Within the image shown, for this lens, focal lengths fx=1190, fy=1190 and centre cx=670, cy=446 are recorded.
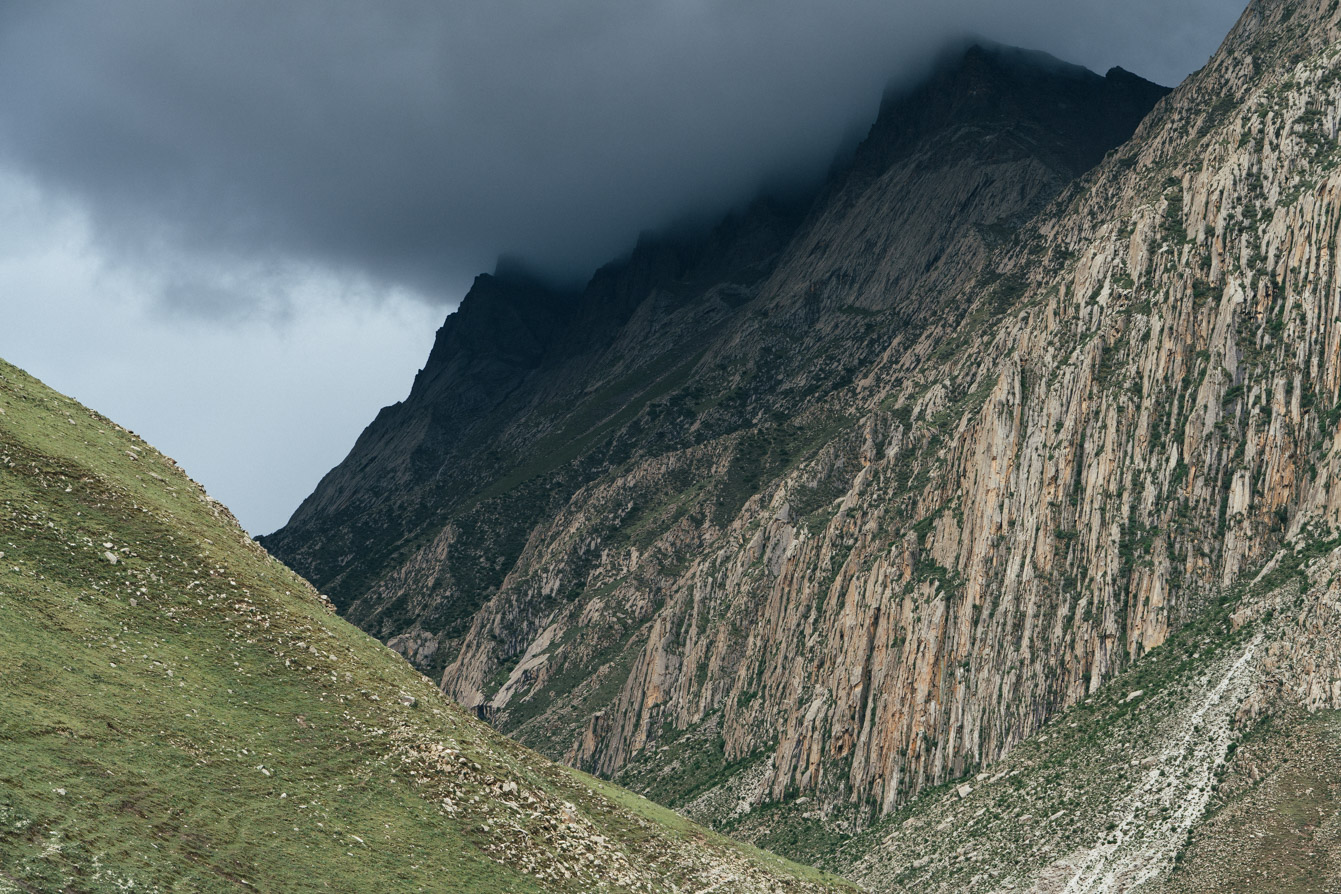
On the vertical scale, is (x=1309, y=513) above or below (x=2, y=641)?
above

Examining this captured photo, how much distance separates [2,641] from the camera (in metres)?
42.8

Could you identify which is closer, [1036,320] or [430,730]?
[430,730]

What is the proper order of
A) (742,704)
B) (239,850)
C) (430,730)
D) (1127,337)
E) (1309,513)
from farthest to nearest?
(742,704) < (1127,337) < (1309,513) < (430,730) < (239,850)

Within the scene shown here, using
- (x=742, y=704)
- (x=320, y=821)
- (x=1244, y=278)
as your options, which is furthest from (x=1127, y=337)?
(x=320, y=821)

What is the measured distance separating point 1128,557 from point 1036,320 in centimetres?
4557

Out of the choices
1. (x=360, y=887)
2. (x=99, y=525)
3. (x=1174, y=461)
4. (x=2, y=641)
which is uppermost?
(x=1174, y=461)

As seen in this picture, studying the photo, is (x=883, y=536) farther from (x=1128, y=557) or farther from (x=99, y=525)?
(x=99, y=525)

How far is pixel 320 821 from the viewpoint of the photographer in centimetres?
4319

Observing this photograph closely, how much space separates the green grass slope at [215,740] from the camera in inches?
1501

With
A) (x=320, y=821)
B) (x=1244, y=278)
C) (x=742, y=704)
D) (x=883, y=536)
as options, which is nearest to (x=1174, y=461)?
(x=1244, y=278)

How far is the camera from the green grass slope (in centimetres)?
3812

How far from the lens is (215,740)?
44469mm

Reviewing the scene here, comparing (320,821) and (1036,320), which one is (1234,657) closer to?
(1036,320)

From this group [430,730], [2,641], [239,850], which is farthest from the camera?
[430,730]
